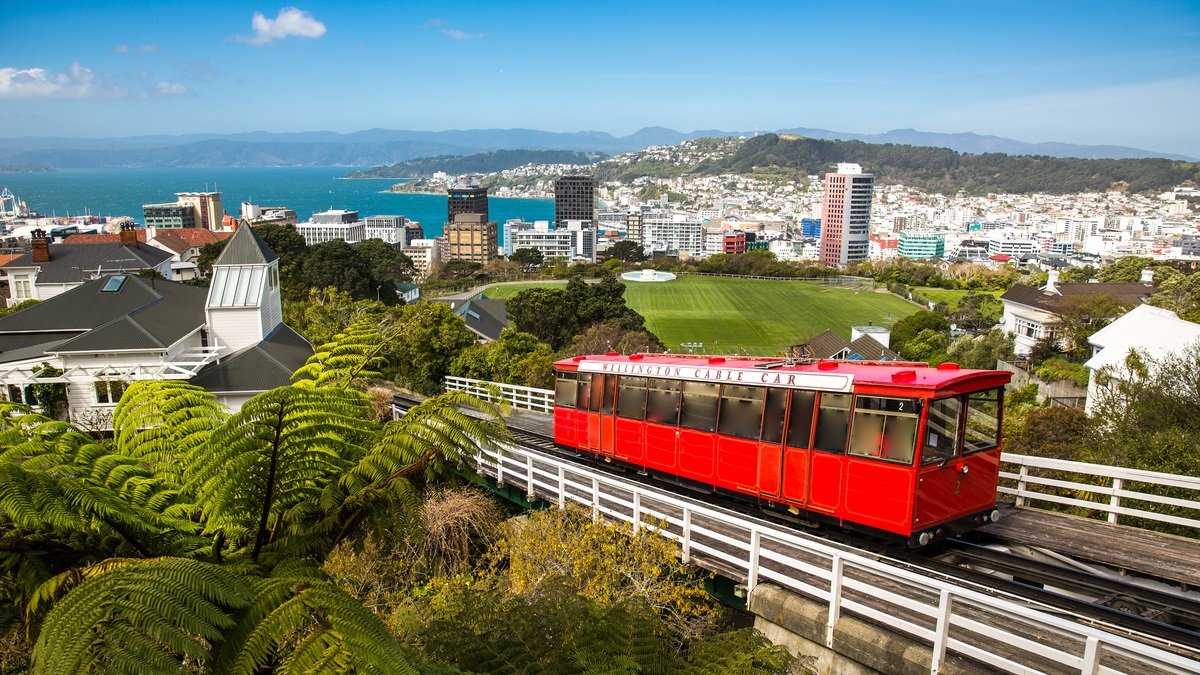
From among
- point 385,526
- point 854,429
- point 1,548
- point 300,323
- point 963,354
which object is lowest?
point 963,354

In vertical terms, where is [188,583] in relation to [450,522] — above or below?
above

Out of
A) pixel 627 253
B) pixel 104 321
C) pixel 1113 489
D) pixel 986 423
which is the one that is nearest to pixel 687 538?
pixel 986 423

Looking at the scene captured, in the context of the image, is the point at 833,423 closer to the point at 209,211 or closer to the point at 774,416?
the point at 774,416

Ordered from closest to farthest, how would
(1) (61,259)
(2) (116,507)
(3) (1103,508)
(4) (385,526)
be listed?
(2) (116,507)
(4) (385,526)
(3) (1103,508)
(1) (61,259)

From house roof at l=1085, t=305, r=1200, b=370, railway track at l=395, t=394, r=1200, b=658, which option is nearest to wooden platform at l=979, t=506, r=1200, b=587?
railway track at l=395, t=394, r=1200, b=658

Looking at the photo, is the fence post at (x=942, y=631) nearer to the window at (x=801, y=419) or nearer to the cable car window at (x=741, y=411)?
the window at (x=801, y=419)

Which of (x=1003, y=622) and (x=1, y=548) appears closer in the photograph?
(x=1, y=548)

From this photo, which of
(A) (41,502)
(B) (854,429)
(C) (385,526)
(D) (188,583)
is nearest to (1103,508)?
(B) (854,429)

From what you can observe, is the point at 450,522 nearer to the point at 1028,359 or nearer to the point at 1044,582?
the point at 1044,582
